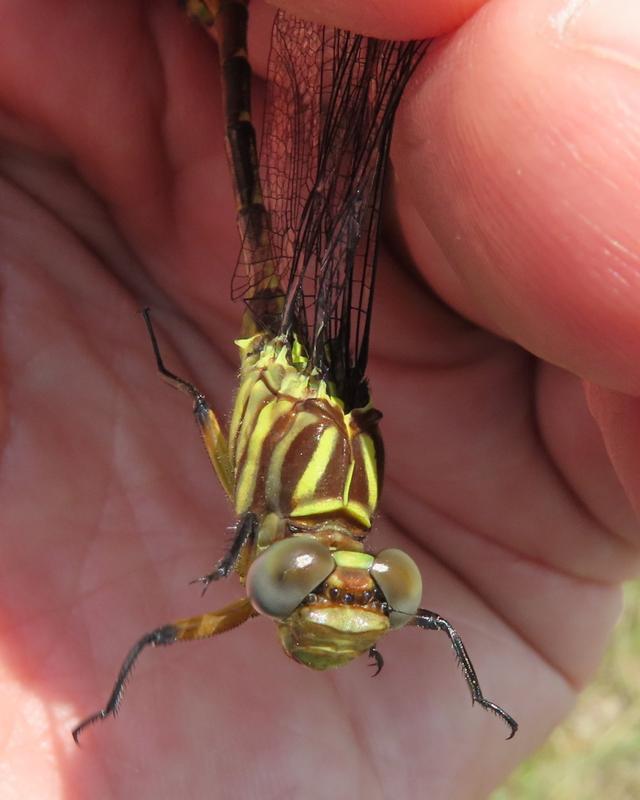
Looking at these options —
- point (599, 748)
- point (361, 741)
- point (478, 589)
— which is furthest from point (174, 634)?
point (599, 748)

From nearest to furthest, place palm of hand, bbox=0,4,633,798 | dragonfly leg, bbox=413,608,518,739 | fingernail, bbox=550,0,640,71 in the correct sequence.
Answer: fingernail, bbox=550,0,640,71 < dragonfly leg, bbox=413,608,518,739 < palm of hand, bbox=0,4,633,798

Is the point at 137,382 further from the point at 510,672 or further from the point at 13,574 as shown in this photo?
the point at 510,672

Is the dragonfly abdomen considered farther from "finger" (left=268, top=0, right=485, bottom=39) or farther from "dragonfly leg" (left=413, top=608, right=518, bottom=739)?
"finger" (left=268, top=0, right=485, bottom=39)

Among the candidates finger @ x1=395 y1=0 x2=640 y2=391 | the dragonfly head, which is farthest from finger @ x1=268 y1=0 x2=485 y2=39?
the dragonfly head

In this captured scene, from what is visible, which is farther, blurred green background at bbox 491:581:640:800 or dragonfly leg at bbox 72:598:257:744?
blurred green background at bbox 491:581:640:800

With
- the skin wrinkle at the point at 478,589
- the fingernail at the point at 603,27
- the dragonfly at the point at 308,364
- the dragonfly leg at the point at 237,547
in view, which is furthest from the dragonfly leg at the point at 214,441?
the fingernail at the point at 603,27

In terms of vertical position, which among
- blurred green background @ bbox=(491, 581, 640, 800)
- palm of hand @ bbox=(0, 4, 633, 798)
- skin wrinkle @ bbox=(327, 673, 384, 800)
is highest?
palm of hand @ bbox=(0, 4, 633, 798)
